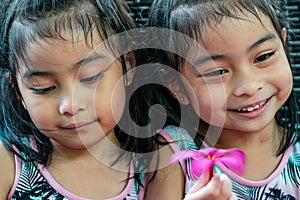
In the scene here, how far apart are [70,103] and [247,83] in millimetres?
273

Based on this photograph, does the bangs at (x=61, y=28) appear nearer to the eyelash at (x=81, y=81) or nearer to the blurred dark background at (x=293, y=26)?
the eyelash at (x=81, y=81)

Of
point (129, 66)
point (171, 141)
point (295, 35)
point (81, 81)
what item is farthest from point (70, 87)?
point (295, 35)

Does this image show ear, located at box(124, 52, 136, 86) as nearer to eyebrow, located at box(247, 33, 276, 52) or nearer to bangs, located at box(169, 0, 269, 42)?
bangs, located at box(169, 0, 269, 42)

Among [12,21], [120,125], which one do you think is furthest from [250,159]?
[12,21]

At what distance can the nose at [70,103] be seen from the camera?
30.9 inches

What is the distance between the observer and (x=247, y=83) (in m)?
0.82

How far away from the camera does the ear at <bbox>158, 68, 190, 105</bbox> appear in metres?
0.89

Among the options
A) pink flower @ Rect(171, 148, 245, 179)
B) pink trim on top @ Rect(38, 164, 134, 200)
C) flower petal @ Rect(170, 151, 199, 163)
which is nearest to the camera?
pink flower @ Rect(171, 148, 245, 179)

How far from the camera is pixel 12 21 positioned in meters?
→ 0.83

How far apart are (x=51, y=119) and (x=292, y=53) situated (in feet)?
1.73

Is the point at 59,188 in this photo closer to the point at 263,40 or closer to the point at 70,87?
the point at 70,87

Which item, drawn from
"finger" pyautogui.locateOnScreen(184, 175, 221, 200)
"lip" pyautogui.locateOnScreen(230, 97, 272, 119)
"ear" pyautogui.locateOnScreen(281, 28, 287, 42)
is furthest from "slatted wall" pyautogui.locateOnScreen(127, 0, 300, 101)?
"finger" pyautogui.locateOnScreen(184, 175, 221, 200)

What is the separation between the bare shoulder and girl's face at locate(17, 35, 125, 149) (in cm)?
10

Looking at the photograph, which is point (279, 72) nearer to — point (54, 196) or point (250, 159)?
point (250, 159)
